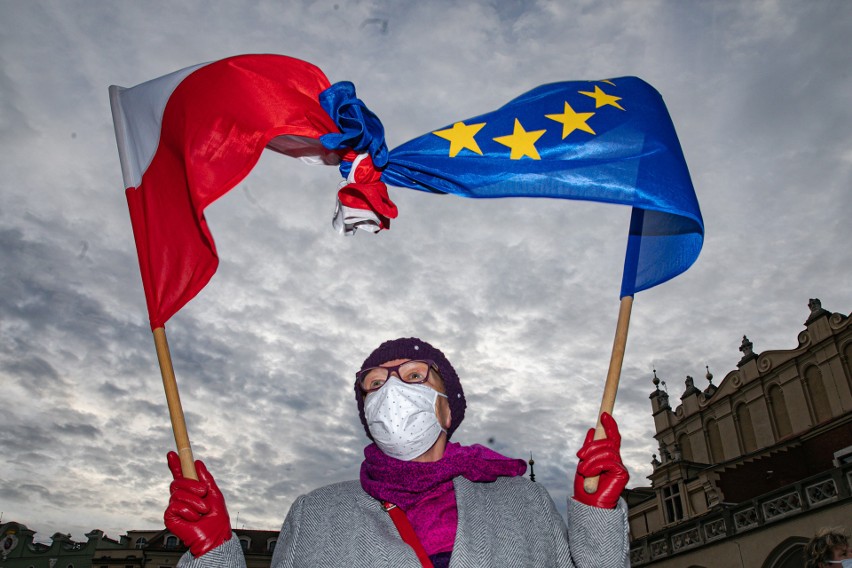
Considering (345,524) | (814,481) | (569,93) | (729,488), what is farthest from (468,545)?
(729,488)

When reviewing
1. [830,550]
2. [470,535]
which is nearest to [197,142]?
[470,535]

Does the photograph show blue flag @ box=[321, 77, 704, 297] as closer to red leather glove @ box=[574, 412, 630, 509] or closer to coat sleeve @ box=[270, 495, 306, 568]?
red leather glove @ box=[574, 412, 630, 509]

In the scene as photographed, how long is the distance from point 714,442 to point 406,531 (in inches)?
1214

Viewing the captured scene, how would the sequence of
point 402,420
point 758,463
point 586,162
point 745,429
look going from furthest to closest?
point 745,429, point 758,463, point 586,162, point 402,420

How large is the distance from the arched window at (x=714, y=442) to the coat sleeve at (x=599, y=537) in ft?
96.7

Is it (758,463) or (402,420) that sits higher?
(758,463)

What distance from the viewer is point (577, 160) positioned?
15.2ft

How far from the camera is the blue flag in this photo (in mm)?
4422

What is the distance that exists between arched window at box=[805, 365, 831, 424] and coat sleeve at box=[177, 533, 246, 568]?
2598 centimetres

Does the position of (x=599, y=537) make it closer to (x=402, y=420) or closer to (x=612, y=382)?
(x=612, y=382)

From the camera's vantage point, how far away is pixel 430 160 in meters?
4.91

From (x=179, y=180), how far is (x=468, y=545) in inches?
123

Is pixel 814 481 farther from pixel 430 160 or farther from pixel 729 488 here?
pixel 430 160

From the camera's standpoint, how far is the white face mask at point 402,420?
3795 mm
